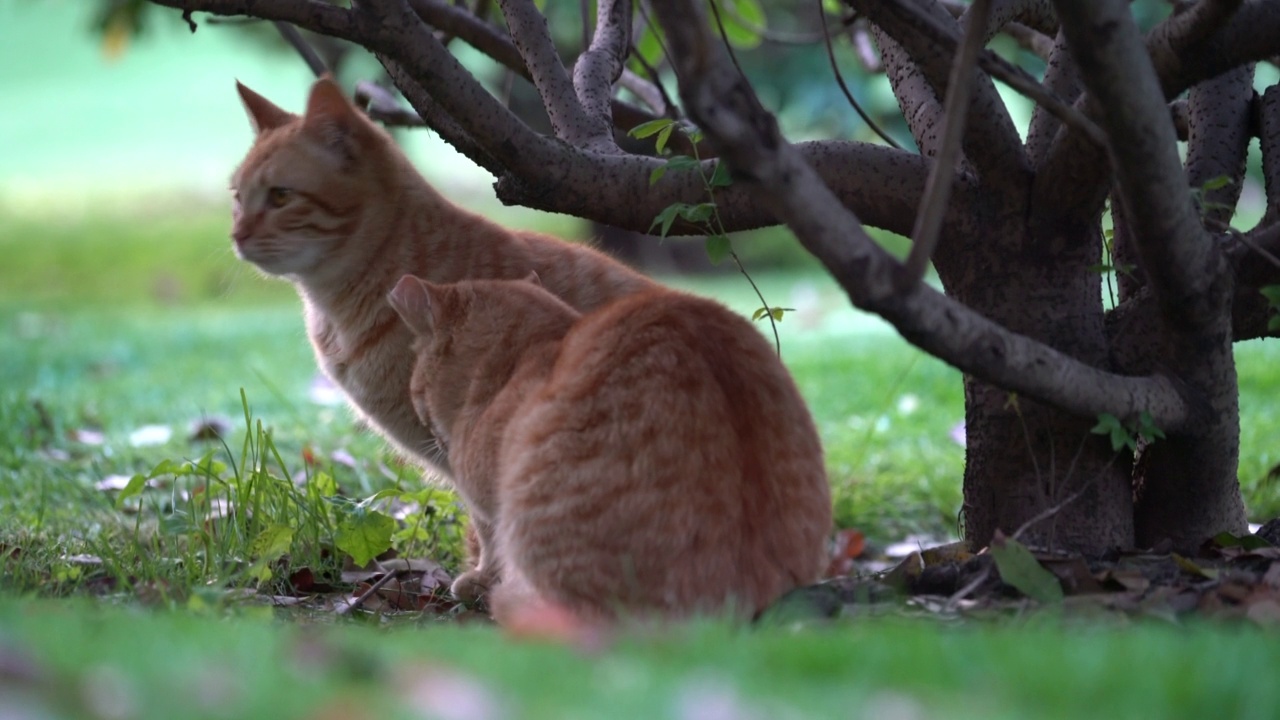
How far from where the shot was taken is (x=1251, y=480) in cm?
413

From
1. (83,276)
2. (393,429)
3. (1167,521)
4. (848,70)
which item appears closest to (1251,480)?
(1167,521)

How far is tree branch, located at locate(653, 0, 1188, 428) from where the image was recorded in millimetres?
1899

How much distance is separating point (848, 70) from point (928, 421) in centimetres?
827

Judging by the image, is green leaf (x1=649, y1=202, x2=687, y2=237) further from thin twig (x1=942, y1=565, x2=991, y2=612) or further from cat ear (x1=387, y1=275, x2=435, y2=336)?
thin twig (x1=942, y1=565, x2=991, y2=612)

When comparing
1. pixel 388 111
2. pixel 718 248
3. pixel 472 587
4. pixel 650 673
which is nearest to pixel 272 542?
pixel 472 587

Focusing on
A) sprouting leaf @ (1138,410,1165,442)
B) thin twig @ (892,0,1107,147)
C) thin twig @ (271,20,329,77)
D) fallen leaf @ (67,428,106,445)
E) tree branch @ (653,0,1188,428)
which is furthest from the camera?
fallen leaf @ (67,428,106,445)

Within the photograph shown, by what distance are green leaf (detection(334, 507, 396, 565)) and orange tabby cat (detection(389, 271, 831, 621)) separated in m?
0.50

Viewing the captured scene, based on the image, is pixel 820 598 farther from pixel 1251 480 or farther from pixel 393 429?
pixel 1251 480

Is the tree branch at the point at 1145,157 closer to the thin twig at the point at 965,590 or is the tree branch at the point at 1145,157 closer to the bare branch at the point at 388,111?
the thin twig at the point at 965,590

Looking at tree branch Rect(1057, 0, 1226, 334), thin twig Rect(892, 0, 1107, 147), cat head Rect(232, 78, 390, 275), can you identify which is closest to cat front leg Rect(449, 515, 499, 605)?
cat head Rect(232, 78, 390, 275)

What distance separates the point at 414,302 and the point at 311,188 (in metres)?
0.67

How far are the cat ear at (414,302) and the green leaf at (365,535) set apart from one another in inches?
17.9

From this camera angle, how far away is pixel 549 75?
10.5 ft

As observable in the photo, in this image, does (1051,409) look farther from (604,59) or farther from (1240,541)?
(604,59)
